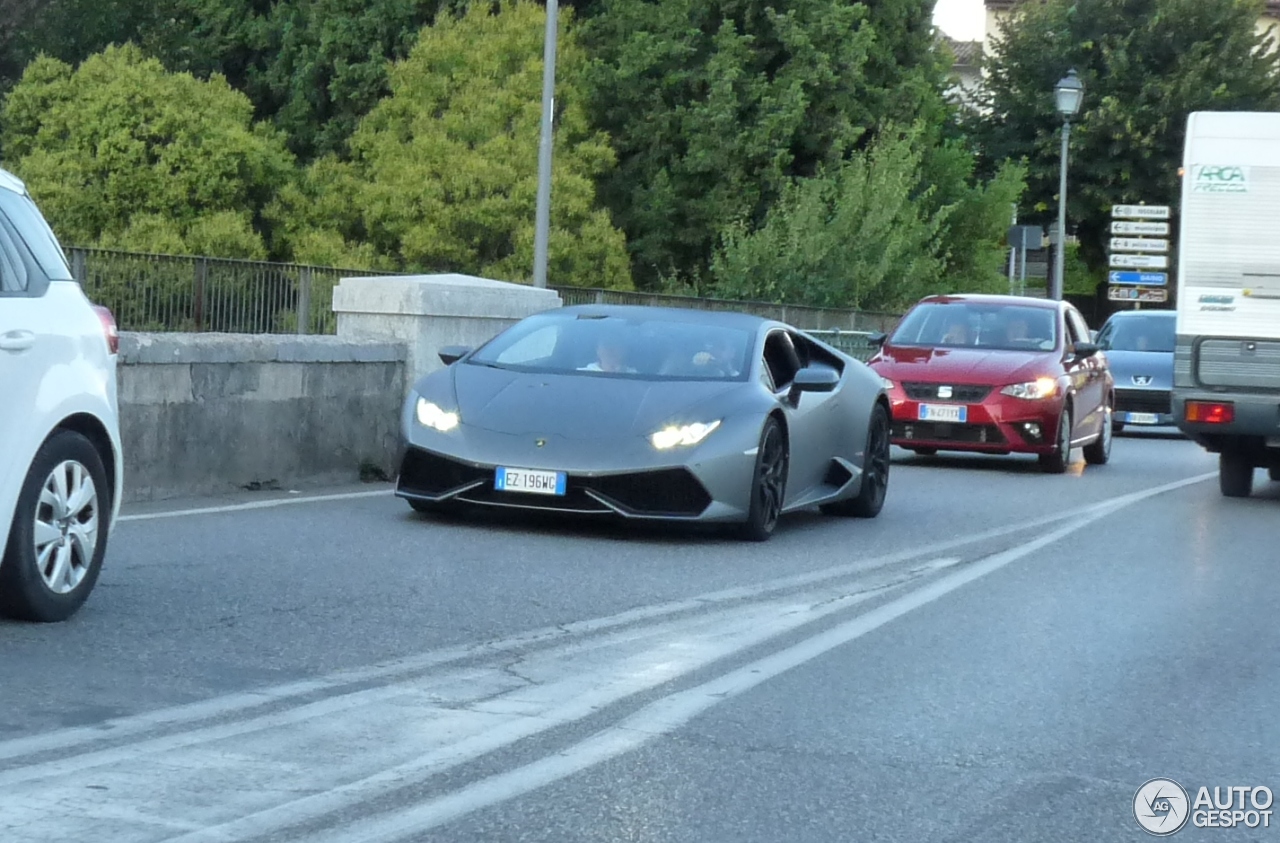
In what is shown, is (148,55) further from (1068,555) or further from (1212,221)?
(1068,555)

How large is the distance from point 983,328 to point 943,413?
1.71m

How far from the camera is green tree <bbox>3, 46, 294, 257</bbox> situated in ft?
177

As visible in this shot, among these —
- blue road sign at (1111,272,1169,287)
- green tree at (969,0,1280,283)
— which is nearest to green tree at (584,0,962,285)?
green tree at (969,0,1280,283)

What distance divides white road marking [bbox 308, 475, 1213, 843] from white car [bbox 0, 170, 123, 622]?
230 cm

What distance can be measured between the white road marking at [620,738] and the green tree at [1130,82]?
176ft

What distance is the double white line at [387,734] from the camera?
4844mm

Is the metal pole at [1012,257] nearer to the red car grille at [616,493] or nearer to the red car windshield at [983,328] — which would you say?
the red car windshield at [983,328]

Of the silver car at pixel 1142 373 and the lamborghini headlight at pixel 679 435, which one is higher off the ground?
the lamborghini headlight at pixel 679 435

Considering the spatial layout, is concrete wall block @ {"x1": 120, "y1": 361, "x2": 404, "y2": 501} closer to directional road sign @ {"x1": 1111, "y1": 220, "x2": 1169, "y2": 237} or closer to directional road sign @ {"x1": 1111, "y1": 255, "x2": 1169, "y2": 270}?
directional road sign @ {"x1": 1111, "y1": 220, "x2": 1169, "y2": 237}

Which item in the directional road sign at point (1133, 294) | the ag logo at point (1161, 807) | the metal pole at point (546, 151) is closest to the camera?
the ag logo at point (1161, 807)

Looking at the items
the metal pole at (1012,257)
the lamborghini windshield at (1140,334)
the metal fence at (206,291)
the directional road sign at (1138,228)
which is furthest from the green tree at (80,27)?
the metal fence at (206,291)

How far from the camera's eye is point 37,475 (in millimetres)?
7438

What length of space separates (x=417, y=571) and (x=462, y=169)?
44.3m

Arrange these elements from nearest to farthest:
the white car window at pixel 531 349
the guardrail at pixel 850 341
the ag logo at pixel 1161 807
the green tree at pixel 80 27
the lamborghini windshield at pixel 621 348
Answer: the ag logo at pixel 1161 807, the lamborghini windshield at pixel 621 348, the white car window at pixel 531 349, the guardrail at pixel 850 341, the green tree at pixel 80 27
